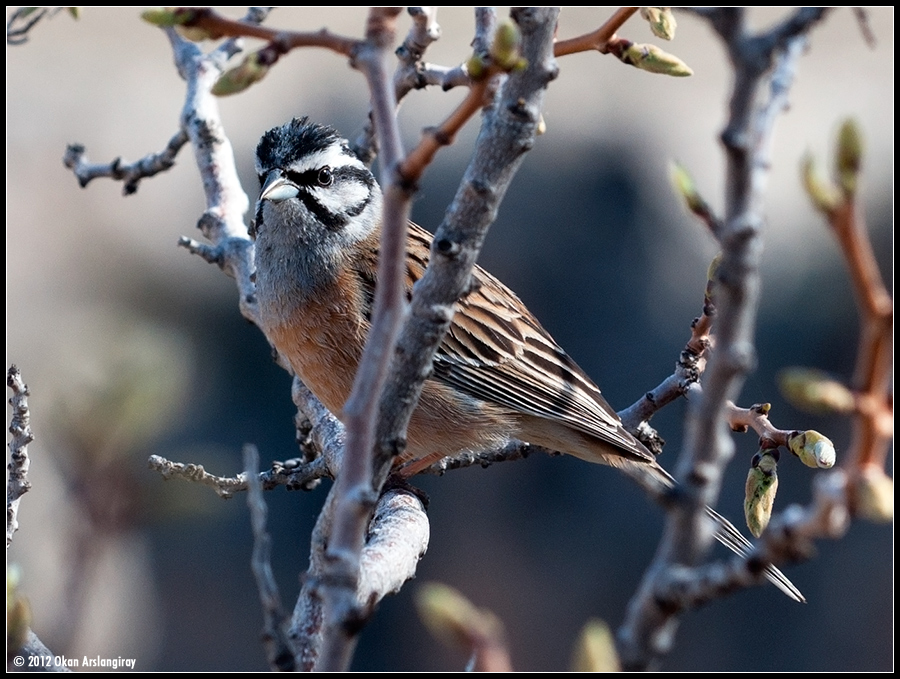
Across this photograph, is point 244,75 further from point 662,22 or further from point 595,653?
point 662,22

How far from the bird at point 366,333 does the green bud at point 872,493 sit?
3016mm

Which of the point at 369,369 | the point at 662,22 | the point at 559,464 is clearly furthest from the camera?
the point at 559,464

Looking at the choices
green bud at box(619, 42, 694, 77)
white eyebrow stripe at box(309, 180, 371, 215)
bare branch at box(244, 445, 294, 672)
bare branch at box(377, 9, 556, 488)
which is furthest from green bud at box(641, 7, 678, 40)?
white eyebrow stripe at box(309, 180, 371, 215)

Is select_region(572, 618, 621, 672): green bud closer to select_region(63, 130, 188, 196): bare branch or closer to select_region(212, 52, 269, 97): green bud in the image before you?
select_region(212, 52, 269, 97): green bud

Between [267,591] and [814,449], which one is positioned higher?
[814,449]

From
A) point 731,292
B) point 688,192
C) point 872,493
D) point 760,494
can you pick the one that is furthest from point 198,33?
point 760,494

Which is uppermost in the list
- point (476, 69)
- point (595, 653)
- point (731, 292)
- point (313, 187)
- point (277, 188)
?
point (313, 187)

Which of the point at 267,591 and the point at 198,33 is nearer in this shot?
the point at 267,591

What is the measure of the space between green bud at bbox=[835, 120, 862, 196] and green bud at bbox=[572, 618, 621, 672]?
62cm

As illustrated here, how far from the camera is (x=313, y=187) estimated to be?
14.8ft

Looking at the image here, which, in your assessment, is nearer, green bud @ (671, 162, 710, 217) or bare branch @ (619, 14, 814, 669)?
bare branch @ (619, 14, 814, 669)

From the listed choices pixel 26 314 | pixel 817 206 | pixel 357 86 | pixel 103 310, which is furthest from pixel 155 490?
pixel 357 86

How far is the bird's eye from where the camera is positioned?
444cm

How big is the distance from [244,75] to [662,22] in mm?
1506
